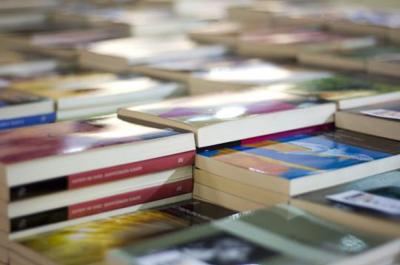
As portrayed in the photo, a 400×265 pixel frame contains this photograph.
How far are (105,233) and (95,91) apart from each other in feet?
1.80

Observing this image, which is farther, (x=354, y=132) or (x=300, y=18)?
(x=300, y=18)

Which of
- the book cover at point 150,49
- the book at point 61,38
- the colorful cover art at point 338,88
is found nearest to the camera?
the colorful cover art at point 338,88

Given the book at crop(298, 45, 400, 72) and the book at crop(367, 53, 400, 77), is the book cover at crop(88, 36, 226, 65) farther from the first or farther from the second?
the book at crop(367, 53, 400, 77)

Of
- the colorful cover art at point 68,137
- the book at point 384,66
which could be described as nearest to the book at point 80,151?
the colorful cover art at point 68,137

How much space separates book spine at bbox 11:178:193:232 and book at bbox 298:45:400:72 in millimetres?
685

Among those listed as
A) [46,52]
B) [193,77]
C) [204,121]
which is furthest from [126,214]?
[46,52]

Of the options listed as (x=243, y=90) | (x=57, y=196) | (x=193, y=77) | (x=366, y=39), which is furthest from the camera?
(x=366, y=39)

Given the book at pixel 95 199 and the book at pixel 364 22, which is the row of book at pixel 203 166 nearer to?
the book at pixel 95 199

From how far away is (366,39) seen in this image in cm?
192

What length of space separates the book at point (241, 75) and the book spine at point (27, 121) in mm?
345

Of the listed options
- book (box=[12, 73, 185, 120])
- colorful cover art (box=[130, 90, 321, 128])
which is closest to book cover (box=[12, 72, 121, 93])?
book (box=[12, 73, 185, 120])

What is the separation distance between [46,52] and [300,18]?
74 cm

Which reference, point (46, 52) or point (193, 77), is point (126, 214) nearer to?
point (193, 77)

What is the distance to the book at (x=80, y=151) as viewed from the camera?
1006 mm
